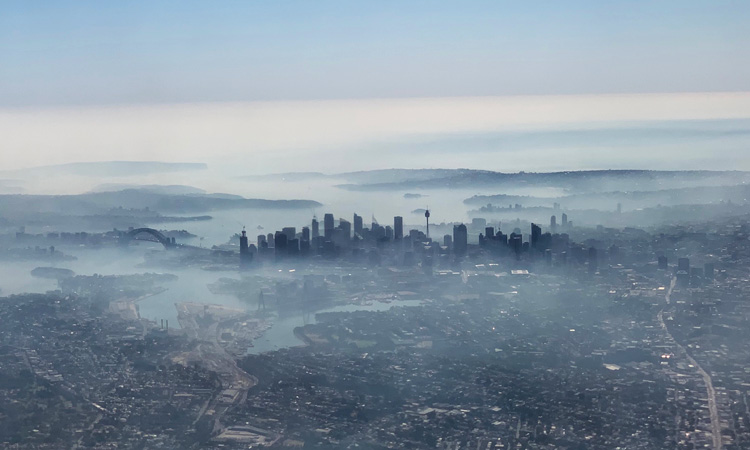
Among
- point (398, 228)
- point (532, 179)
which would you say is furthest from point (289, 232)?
point (532, 179)

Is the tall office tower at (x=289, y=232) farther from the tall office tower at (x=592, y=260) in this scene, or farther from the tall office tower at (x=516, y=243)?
the tall office tower at (x=592, y=260)

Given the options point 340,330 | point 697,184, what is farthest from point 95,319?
point 697,184

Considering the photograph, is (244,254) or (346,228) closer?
(244,254)

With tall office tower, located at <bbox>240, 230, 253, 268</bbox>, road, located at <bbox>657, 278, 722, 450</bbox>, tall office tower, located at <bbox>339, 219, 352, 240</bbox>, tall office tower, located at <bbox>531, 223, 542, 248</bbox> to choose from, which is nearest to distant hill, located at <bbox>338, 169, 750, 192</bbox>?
tall office tower, located at <bbox>339, 219, 352, 240</bbox>

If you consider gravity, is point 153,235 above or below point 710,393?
above

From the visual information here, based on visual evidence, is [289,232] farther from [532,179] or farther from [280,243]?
[532,179]

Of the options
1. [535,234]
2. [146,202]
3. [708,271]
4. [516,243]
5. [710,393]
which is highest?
[146,202]

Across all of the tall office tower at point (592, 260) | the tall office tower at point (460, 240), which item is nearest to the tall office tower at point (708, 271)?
the tall office tower at point (592, 260)

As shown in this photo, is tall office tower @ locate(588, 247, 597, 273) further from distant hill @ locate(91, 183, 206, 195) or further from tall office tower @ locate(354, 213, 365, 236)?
distant hill @ locate(91, 183, 206, 195)
